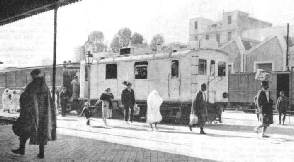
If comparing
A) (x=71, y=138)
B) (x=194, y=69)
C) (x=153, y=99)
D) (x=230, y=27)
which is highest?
(x=230, y=27)

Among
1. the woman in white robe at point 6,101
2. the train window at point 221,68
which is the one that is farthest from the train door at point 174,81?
the woman in white robe at point 6,101

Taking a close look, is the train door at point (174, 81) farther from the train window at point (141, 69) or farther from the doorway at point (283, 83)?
the doorway at point (283, 83)

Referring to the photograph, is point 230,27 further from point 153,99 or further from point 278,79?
point 153,99

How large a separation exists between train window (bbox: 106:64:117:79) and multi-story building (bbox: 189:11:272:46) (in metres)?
30.4

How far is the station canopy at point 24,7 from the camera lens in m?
7.75

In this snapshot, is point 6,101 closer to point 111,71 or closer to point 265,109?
point 111,71

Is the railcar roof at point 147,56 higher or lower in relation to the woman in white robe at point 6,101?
higher

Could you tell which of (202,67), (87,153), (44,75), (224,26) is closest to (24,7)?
(87,153)

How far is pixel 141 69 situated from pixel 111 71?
83.3 inches

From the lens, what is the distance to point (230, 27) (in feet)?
156

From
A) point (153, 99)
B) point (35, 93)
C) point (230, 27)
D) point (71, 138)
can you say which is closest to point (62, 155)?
point (35, 93)

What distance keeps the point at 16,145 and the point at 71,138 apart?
5.63 feet

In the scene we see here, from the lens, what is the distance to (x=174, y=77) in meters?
13.5

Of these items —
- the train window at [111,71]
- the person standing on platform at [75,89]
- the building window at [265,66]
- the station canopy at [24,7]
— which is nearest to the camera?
the station canopy at [24,7]
